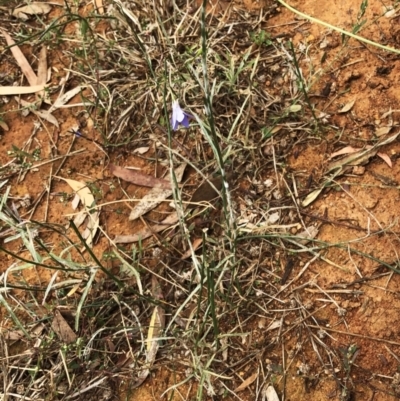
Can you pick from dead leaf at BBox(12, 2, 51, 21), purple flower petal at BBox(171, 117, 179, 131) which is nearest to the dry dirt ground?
purple flower petal at BBox(171, 117, 179, 131)

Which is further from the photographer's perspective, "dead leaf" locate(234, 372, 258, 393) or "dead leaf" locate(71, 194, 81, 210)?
"dead leaf" locate(71, 194, 81, 210)

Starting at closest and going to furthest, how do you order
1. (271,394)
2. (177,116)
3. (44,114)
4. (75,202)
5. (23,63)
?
(271,394), (177,116), (75,202), (44,114), (23,63)

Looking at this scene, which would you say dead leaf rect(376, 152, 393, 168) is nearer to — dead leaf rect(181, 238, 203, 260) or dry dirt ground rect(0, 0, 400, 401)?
dry dirt ground rect(0, 0, 400, 401)

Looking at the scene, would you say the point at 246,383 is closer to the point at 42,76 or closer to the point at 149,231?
the point at 149,231

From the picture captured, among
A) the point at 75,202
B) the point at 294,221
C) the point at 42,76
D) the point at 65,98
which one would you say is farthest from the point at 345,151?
the point at 42,76

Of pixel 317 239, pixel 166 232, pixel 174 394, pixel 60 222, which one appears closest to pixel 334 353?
pixel 317 239
